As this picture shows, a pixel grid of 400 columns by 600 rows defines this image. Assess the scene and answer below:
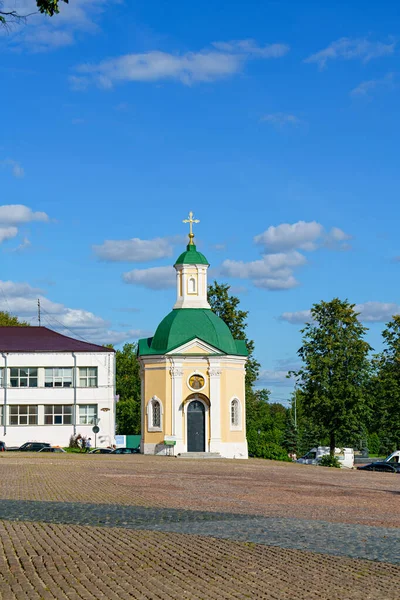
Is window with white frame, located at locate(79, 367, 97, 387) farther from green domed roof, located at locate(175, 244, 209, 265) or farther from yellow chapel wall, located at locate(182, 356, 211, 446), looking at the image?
yellow chapel wall, located at locate(182, 356, 211, 446)

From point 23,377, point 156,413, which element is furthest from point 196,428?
point 23,377

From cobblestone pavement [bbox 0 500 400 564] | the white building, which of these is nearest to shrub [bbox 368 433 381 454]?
the white building

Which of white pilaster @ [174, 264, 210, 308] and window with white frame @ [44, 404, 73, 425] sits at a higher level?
white pilaster @ [174, 264, 210, 308]

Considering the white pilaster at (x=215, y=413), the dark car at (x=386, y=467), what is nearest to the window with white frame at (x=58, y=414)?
the white pilaster at (x=215, y=413)

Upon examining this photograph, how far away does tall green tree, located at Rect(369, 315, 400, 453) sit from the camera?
5447 cm

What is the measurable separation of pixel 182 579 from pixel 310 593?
1.55 meters

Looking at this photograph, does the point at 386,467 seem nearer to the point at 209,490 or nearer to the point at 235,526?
the point at 209,490

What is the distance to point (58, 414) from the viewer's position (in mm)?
62719

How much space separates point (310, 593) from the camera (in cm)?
946

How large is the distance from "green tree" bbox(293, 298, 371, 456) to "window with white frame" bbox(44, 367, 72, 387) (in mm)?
17274

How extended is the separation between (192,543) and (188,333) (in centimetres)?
3701

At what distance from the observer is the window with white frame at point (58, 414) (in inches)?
2460

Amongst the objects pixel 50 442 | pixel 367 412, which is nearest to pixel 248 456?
pixel 367 412

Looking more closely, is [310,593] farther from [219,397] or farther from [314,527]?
[219,397]
